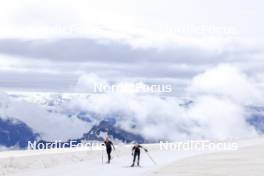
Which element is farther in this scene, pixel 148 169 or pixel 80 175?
pixel 148 169

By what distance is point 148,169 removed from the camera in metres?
45.7

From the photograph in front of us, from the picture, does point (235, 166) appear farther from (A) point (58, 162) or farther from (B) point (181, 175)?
(A) point (58, 162)

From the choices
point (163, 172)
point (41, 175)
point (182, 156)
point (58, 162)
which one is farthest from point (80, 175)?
point (182, 156)

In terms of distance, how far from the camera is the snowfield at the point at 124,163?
43.3 meters

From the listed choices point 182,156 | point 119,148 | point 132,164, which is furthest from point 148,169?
point 119,148

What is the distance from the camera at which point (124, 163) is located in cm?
5094

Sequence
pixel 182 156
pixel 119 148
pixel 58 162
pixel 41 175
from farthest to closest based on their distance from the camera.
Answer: pixel 119 148 → pixel 182 156 → pixel 58 162 → pixel 41 175

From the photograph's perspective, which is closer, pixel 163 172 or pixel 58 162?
pixel 163 172

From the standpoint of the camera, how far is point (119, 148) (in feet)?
205

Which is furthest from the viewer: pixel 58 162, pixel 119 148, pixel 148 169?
pixel 119 148

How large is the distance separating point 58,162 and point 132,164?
544 cm

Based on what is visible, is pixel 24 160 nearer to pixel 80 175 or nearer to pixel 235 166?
pixel 80 175

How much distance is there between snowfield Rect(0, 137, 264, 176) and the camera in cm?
4334

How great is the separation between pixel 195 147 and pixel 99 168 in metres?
25.2
